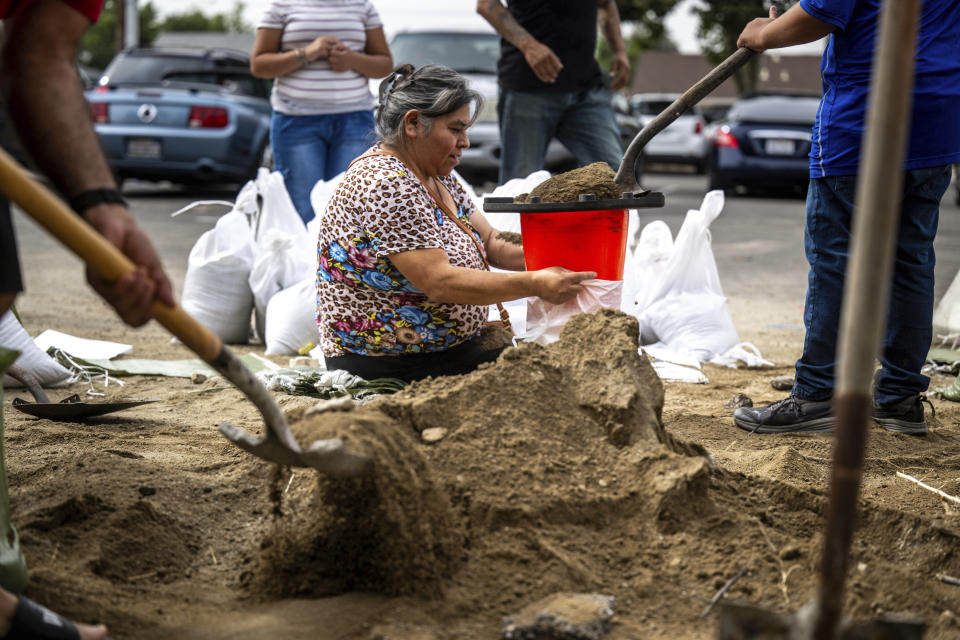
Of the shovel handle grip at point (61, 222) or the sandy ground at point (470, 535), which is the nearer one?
the shovel handle grip at point (61, 222)

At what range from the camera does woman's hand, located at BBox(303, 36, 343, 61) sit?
16.0 feet

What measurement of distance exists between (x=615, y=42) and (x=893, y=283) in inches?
94.7

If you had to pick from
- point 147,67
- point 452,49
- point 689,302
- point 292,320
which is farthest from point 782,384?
point 147,67

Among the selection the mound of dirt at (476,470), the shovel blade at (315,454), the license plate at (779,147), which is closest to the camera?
the shovel blade at (315,454)

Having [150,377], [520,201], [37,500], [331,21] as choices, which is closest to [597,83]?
[331,21]

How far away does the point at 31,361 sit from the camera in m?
3.85

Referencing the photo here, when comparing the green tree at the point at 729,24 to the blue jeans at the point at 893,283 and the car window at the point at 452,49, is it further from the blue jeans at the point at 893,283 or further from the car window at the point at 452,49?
the blue jeans at the point at 893,283

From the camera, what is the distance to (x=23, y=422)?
3.33 metres

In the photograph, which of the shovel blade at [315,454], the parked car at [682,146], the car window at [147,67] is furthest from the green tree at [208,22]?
the shovel blade at [315,454]

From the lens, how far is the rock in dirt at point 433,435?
2240mm

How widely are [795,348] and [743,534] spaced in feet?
9.89

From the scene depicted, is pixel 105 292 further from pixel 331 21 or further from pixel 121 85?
pixel 121 85

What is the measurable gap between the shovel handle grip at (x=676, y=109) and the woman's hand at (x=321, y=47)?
219cm

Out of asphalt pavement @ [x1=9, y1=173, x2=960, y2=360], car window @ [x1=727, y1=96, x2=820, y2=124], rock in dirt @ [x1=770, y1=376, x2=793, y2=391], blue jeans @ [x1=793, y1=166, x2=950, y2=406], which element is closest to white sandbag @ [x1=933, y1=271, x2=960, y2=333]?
asphalt pavement @ [x1=9, y1=173, x2=960, y2=360]
